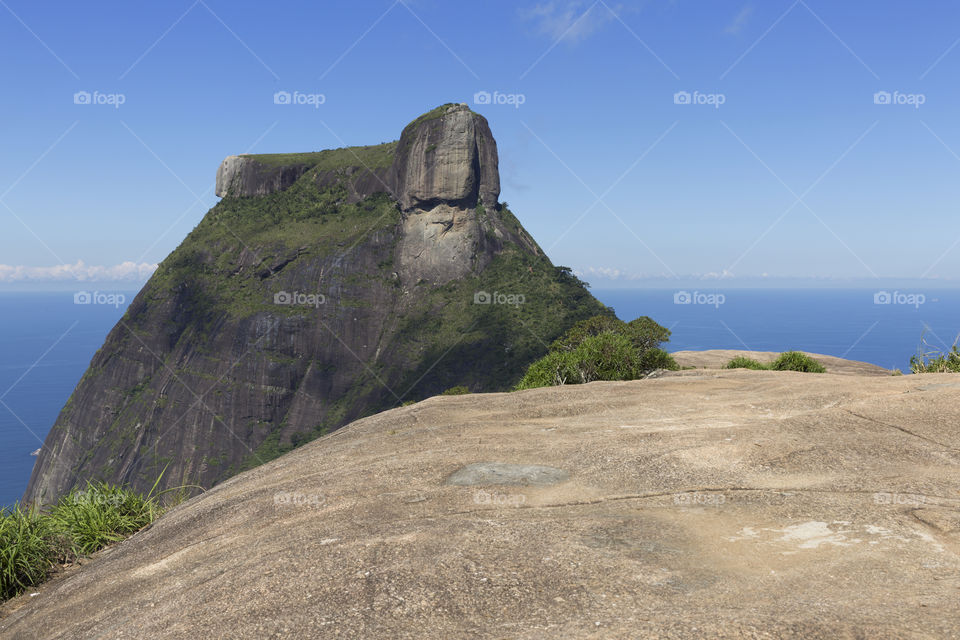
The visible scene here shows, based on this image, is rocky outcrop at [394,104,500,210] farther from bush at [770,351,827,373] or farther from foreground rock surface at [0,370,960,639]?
foreground rock surface at [0,370,960,639]

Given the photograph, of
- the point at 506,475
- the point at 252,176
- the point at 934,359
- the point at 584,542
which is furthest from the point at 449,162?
the point at 584,542

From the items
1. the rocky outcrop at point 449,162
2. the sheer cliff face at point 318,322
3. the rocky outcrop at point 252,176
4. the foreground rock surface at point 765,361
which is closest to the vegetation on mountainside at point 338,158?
the rocky outcrop at point 252,176

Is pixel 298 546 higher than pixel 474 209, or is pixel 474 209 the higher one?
pixel 474 209

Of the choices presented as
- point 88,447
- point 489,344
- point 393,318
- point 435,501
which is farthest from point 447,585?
point 88,447

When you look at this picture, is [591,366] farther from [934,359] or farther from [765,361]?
[765,361]

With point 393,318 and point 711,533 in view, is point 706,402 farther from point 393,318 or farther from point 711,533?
point 393,318

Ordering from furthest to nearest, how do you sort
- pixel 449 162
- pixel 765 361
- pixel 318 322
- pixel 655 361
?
1. pixel 318 322
2. pixel 449 162
3. pixel 765 361
4. pixel 655 361
